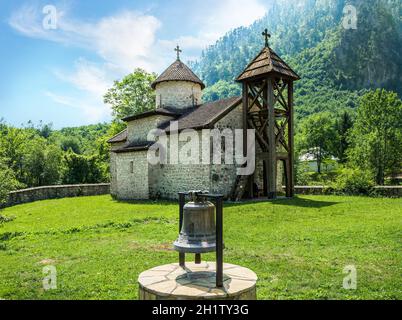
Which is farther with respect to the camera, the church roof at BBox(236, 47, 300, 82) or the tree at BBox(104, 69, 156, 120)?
the tree at BBox(104, 69, 156, 120)

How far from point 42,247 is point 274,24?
185926 mm

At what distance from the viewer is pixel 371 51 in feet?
275

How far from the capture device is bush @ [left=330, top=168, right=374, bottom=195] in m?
18.7

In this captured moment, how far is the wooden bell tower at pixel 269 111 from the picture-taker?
18547 millimetres

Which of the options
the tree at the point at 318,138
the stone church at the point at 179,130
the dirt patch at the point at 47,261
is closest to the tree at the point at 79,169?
the stone church at the point at 179,130

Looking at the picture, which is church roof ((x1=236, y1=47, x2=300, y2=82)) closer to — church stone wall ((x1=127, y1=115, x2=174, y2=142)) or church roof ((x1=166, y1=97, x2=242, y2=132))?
church roof ((x1=166, y1=97, x2=242, y2=132))

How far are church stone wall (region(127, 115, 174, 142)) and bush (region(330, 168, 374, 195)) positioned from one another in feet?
37.9

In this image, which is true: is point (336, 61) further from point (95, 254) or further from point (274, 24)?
point (274, 24)

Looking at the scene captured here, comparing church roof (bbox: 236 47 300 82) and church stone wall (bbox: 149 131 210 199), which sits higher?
church roof (bbox: 236 47 300 82)

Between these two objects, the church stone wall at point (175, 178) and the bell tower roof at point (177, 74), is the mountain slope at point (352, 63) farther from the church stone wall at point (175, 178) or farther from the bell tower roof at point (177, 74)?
the church stone wall at point (175, 178)

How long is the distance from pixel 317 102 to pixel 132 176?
63703mm

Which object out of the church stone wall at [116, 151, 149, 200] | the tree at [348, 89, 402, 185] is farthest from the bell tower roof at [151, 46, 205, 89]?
the tree at [348, 89, 402, 185]

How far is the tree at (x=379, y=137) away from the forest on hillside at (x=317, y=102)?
0.09 meters

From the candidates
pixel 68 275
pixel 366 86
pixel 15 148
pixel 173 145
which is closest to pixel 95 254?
pixel 68 275
